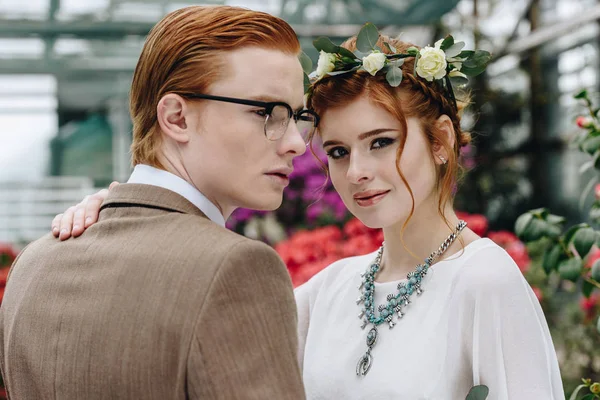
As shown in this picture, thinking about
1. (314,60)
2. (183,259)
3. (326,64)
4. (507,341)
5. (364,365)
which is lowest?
(364,365)

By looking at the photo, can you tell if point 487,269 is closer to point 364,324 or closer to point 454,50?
point 364,324

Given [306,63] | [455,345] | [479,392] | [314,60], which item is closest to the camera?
[479,392]

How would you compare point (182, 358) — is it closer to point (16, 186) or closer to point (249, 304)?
point (249, 304)

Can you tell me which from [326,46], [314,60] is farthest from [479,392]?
[314,60]

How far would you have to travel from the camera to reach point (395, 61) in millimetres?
2016

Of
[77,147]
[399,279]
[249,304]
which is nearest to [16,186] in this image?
[77,147]

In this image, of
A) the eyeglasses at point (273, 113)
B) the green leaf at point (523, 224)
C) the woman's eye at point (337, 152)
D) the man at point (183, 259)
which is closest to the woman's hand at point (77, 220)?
the man at point (183, 259)

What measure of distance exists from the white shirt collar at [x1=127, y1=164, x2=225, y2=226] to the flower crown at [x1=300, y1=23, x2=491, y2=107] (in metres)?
0.66

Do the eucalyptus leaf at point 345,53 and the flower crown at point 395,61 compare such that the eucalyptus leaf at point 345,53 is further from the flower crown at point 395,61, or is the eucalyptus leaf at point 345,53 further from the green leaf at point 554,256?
the green leaf at point 554,256

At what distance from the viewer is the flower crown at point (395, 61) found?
198 centimetres

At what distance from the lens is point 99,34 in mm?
7062

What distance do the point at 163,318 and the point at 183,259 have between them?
105 millimetres

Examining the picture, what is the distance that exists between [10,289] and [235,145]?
56 centimetres

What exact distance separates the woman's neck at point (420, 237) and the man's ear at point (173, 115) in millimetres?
738
